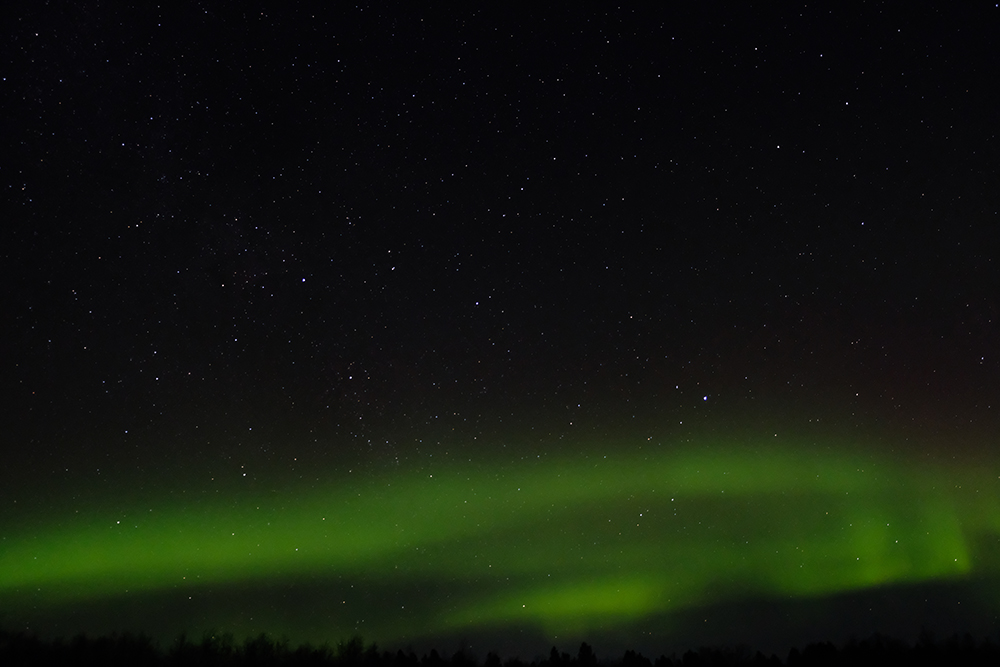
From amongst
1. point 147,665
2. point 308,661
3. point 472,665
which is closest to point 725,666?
point 472,665

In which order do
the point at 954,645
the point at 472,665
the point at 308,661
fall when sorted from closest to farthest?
1. the point at 954,645
2. the point at 308,661
3. the point at 472,665

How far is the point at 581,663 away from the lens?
3850 centimetres

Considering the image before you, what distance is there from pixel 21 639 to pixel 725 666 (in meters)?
31.6

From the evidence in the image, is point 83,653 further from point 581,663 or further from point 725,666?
point 725,666

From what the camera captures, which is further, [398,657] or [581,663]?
[398,657]

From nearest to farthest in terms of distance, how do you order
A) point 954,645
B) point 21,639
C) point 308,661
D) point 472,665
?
point 21,639 → point 954,645 → point 308,661 → point 472,665

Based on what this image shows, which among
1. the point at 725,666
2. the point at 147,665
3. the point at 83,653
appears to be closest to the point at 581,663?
the point at 725,666

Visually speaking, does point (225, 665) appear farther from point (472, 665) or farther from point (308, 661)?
point (472, 665)

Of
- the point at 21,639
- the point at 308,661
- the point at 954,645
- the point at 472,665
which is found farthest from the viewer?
the point at 472,665

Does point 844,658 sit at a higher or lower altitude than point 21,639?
lower

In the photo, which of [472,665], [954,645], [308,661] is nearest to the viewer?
[954,645]

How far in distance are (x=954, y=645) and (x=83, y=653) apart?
38677mm

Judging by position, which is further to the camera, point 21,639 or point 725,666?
point 725,666

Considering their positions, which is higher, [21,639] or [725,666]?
[21,639]
